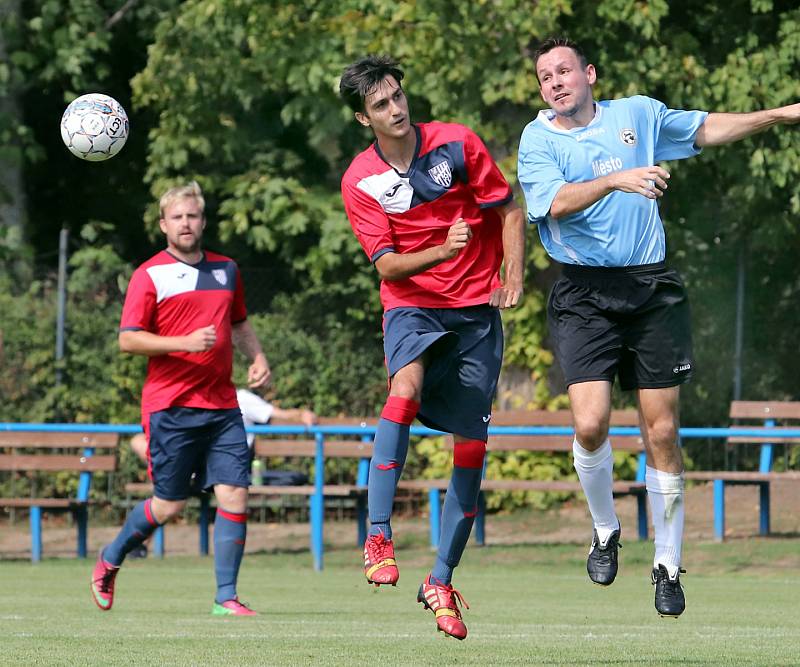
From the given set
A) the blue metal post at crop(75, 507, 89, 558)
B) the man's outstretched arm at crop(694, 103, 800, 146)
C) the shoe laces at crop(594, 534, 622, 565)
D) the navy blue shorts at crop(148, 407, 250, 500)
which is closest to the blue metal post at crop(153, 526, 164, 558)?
the blue metal post at crop(75, 507, 89, 558)

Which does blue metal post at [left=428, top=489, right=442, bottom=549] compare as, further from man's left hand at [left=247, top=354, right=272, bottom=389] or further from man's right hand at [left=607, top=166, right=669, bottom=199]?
man's right hand at [left=607, top=166, right=669, bottom=199]

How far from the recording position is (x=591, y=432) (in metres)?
7.06

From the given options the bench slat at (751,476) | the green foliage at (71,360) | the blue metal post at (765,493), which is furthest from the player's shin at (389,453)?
the green foliage at (71,360)

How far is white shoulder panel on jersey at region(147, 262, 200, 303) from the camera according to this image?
957 cm

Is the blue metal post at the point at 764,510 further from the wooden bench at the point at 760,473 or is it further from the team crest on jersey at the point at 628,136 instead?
the team crest on jersey at the point at 628,136

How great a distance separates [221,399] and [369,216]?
2.89 metres

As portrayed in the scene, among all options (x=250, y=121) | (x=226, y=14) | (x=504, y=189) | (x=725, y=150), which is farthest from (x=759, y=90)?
(x=504, y=189)

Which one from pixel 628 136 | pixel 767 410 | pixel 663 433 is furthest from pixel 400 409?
pixel 767 410

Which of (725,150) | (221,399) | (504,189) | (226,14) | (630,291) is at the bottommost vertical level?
(221,399)

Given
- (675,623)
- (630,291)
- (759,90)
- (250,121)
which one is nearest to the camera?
(630,291)

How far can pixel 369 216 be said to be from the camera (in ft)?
22.9

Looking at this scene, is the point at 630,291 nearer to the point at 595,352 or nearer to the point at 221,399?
the point at 595,352

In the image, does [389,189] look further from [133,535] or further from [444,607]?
[133,535]

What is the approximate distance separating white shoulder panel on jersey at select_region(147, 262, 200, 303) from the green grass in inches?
75.1
